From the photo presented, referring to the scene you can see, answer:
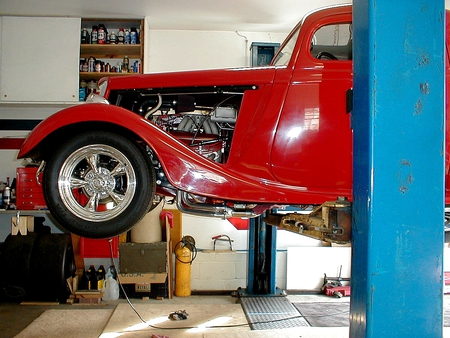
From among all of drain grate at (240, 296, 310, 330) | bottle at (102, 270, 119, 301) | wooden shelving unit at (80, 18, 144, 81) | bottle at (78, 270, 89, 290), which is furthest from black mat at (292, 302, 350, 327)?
wooden shelving unit at (80, 18, 144, 81)

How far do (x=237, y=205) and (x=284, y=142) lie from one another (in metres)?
0.51

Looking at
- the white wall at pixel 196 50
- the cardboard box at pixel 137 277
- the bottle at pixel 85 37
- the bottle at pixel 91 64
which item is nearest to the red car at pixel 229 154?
the cardboard box at pixel 137 277

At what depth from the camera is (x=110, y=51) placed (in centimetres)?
646

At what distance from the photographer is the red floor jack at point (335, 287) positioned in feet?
19.9

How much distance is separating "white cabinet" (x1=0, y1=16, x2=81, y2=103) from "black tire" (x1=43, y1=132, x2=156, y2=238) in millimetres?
3845

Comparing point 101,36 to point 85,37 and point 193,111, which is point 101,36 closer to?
point 85,37

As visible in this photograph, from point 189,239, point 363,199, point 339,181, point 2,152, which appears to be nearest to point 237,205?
point 339,181

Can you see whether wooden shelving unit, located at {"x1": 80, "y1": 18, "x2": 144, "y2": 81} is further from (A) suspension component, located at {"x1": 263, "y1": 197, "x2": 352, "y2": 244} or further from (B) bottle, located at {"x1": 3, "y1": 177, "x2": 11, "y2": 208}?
(A) suspension component, located at {"x1": 263, "y1": 197, "x2": 352, "y2": 244}

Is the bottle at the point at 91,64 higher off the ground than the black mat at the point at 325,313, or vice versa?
the bottle at the point at 91,64

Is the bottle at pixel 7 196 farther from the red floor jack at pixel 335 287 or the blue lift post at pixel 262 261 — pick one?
the red floor jack at pixel 335 287

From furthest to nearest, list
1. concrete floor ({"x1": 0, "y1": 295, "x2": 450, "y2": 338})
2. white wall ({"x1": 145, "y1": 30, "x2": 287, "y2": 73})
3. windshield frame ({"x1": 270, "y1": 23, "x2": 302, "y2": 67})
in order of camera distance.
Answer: white wall ({"x1": 145, "y1": 30, "x2": 287, "y2": 73}), concrete floor ({"x1": 0, "y1": 295, "x2": 450, "y2": 338}), windshield frame ({"x1": 270, "y1": 23, "x2": 302, "y2": 67})

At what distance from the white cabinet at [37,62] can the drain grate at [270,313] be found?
12.3ft

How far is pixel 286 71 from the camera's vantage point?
2682 millimetres

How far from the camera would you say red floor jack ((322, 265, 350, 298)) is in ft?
19.9
